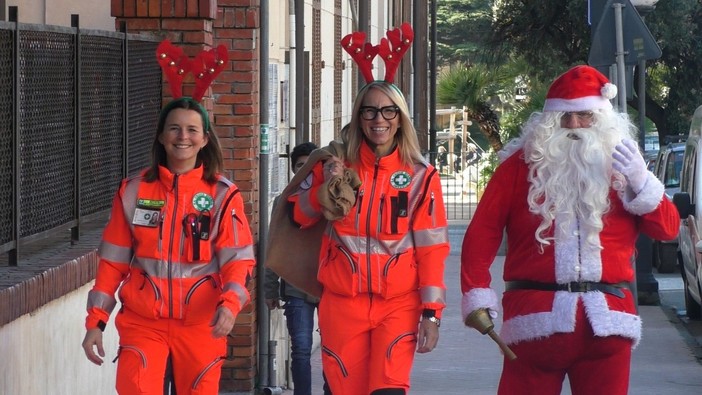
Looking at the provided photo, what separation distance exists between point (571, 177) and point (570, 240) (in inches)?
9.7

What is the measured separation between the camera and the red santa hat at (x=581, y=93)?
5.55 metres

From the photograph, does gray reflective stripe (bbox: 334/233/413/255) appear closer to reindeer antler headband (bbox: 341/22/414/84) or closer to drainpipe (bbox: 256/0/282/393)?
reindeer antler headband (bbox: 341/22/414/84)

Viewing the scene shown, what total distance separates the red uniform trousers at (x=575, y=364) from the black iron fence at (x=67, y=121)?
2.21m

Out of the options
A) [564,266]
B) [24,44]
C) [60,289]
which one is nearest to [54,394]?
[60,289]

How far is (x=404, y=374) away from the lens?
5.86 m

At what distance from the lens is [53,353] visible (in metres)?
6.46

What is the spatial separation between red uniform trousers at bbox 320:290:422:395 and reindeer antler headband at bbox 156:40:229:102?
1.08 m

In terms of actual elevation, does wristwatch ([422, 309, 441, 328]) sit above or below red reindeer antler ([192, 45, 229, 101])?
below

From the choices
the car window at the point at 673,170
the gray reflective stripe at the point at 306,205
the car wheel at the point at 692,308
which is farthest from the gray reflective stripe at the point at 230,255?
the car window at the point at 673,170

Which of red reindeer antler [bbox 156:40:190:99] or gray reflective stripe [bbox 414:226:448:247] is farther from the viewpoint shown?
red reindeer antler [bbox 156:40:190:99]

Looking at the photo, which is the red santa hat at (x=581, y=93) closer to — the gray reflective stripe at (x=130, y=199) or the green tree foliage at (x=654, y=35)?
the gray reflective stripe at (x=130, y=199)

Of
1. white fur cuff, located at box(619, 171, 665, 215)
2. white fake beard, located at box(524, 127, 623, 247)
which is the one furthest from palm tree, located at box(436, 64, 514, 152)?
white fur cuff, located at box(619, 171, 665, 215)

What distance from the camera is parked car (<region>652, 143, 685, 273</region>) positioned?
1967 cm

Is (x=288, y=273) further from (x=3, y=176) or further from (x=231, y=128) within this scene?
(x=231, y=128)
